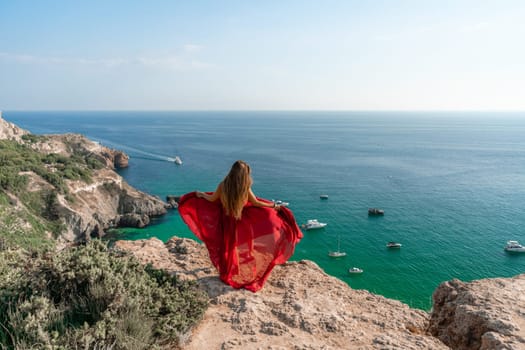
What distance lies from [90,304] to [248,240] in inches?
115

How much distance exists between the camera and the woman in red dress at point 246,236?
6145 millimetres

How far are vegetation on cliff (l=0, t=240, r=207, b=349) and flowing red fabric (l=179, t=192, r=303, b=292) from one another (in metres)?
1.07

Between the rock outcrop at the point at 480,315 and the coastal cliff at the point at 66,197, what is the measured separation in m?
28.9

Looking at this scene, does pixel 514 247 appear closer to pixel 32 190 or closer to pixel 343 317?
pixel 343 317

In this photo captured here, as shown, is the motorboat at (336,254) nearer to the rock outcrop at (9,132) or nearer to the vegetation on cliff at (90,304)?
the vegetation on cliff at (90,304)

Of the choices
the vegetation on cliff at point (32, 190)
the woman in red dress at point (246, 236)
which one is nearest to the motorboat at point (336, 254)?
the vegetation on cliff at point (32, 190)

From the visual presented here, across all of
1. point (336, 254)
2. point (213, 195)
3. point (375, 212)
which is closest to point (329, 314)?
point (213, 195)

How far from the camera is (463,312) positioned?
523 centimetres

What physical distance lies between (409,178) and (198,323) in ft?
204

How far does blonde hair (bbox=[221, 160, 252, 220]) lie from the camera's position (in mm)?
5641

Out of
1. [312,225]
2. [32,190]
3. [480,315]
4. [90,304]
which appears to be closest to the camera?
[90,304]

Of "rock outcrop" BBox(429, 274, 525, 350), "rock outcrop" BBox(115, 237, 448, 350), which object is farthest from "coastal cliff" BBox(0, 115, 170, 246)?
"rock outcrop" BBox(429, 274, 525, 350)

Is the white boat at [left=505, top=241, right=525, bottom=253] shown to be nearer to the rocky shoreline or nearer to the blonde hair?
the rocky shoreline

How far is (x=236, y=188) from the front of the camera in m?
5.79
